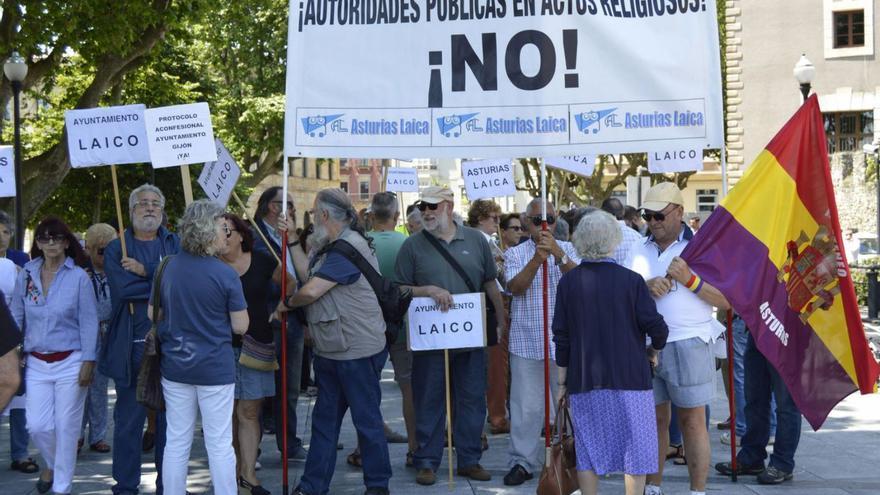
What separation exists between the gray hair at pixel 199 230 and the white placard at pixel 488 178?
331 inches

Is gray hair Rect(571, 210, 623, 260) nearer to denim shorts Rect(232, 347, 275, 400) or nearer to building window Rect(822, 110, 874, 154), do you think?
denim shorts Rect(232, 347, 275, 400)

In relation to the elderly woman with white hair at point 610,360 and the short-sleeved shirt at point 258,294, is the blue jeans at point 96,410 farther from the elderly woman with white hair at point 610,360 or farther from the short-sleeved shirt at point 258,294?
the elderly woman with white hair at point 610,360

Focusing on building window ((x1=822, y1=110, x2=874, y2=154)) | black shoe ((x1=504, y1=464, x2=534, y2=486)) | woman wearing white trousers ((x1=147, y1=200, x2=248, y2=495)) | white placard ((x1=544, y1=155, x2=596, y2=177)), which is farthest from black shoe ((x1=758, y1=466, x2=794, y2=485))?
building window ((x1=822, y1=110, x2=874, y2=154))

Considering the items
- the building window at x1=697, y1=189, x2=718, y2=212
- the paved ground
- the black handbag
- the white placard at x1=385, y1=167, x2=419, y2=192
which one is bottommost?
the paved ground

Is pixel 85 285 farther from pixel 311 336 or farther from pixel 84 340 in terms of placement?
pixel 311 336

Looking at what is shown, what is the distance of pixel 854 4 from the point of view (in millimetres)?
39812

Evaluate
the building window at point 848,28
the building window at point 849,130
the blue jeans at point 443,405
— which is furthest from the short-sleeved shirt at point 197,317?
the building window at point 848,28

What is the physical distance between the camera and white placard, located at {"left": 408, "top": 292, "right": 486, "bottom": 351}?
8.03 metres

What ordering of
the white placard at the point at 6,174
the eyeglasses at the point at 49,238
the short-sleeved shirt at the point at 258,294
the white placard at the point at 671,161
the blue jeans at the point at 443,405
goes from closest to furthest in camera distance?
the eyeglasses at the point at 49,238 < the short-sleeved shirt at the point at 258,294 < the blue jeans at the point at 443,405 < the white placard at the point at 6,174 < the white placard at the point at 671,161

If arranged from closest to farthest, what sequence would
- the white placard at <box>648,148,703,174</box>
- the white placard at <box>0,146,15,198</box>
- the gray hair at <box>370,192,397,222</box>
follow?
the gray hair at <box>370,192,397,222</box>
the white placard at <box>0,146,15,198</box>
the white placard at <box>648,148,703,174</box>

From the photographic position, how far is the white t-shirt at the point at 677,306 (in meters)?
7.16

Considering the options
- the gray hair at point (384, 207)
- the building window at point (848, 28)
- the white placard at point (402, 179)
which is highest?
the building window at point (848, 28)

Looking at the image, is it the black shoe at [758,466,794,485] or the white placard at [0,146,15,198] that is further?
the white placard at [0,146,15,198]

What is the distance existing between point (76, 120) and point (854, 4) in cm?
3646
